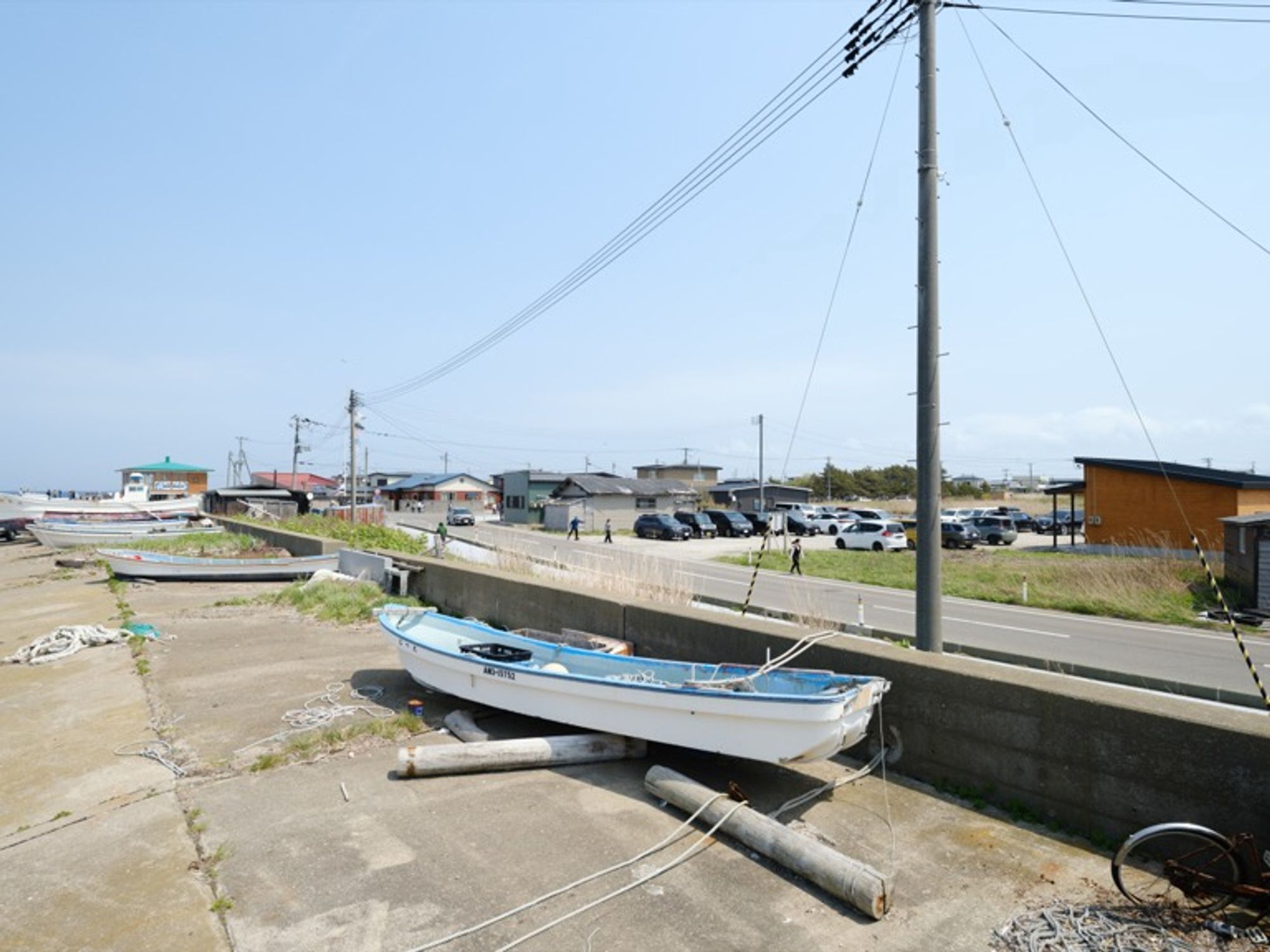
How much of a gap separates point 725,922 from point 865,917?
2.40ft

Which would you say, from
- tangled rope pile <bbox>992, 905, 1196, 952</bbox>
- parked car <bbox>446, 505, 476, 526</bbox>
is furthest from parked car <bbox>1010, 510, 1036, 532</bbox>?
tangled rope pile <bbox>992, 905, 1196, 952</bbox>

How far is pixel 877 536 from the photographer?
35219 millimetres

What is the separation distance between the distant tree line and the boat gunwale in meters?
91.1

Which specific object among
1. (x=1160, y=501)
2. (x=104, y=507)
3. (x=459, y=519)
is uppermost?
(x=1160, y=501)

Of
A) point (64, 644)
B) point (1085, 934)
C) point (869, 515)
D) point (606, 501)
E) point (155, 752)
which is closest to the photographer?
point (1085, 934)

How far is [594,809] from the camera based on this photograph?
545 cm

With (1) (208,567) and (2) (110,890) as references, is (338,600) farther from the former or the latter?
(2) (110,890)

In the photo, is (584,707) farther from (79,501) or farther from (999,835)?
(79,501)

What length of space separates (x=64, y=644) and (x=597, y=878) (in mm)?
10386

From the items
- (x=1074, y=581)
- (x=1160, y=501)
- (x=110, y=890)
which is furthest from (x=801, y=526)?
(x=110, y=890)

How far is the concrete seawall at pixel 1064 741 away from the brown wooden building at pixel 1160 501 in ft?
80.0

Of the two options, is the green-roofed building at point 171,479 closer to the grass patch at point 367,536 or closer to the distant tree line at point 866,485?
the grass patch at point 367,536

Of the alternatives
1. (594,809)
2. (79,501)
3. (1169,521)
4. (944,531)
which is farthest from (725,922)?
(79,501)

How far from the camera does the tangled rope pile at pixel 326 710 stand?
723 cm
